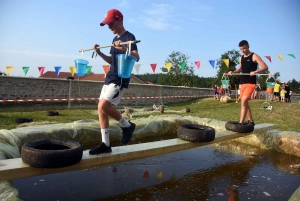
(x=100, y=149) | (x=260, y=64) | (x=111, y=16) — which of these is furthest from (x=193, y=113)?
(x=111, y=16)

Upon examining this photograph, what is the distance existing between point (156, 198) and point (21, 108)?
13.5 metres

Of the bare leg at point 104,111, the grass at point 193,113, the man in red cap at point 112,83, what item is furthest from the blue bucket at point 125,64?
the grass at point 193,113

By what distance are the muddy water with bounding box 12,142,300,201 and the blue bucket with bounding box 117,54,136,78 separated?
1552mm

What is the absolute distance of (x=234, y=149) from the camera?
6035mm

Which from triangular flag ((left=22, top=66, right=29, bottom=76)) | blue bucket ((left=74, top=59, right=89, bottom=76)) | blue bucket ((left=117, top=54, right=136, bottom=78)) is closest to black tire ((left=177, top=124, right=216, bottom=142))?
blue bucket ((left=117, top=54, right=136, bottom=78))

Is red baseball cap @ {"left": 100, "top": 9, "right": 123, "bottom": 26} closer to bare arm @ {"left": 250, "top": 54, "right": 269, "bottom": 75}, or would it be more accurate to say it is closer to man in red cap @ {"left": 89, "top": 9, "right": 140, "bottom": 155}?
man in red cap @ {"left": 89, "top": 9, "right": 140, "bottom": 155}

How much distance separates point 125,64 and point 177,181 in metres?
2.01

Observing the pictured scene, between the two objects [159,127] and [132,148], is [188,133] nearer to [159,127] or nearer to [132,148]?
[132,148]

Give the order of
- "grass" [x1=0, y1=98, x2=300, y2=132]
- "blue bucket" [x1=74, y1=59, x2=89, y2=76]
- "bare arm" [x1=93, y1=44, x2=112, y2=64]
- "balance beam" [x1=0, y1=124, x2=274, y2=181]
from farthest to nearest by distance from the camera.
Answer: "grass" [x1=0, y1=98, x2=300, y2=132], "blue bucket" [x1=74, y1=59, x2=89, y2=76], "bare arm" [x1=93, y1=44, x2=112, y2=64], "balance beam" [x1=0, y1=124, x2=274, y2=181]

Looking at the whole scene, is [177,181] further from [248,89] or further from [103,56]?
[248,89]

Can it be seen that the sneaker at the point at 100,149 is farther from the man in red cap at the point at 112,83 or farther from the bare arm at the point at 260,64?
the bare arm at the point at 260,64

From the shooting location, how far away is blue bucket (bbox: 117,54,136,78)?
2910 mm

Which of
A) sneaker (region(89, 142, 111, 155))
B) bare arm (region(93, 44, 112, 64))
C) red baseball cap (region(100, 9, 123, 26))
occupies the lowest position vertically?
sneaker (region(89, 142, 111, 155))

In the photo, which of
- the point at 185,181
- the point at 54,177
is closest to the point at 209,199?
the point at 185,181
